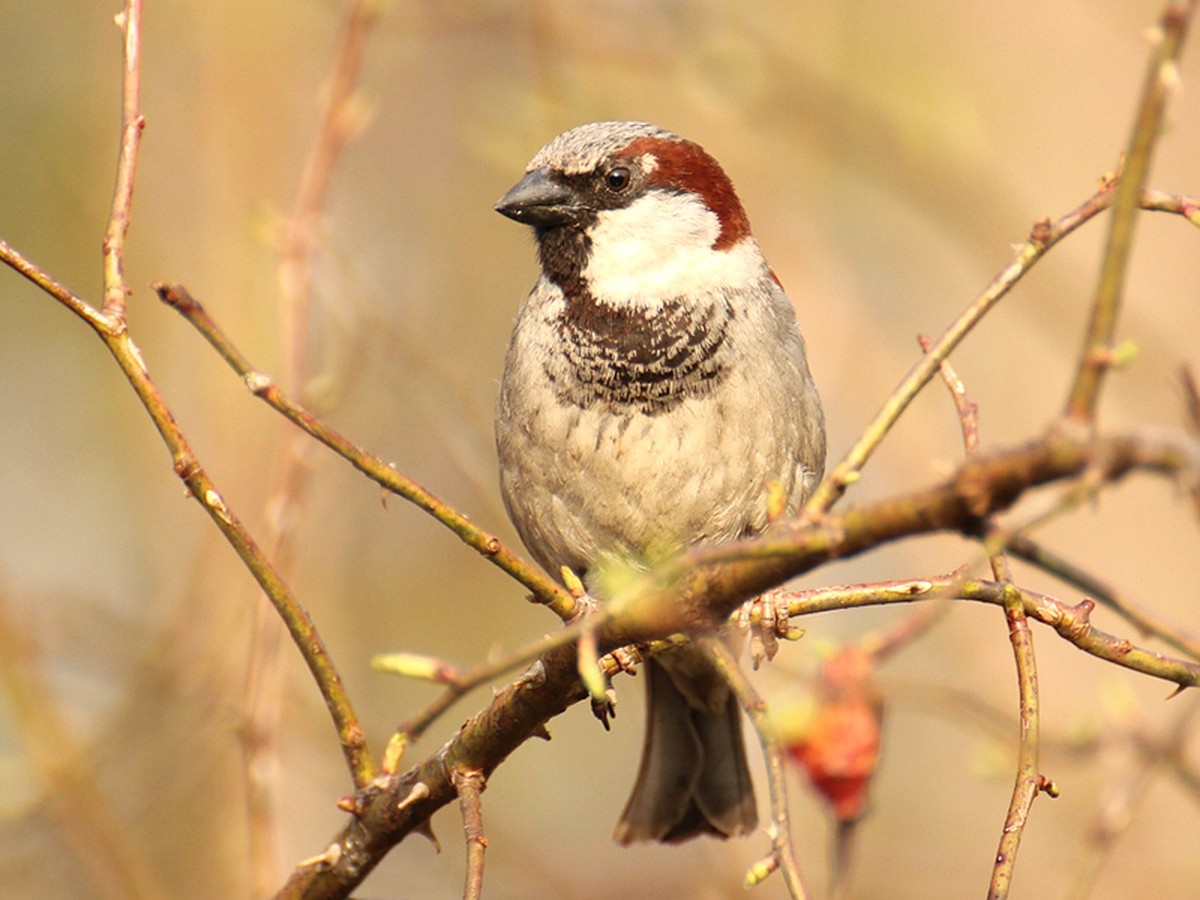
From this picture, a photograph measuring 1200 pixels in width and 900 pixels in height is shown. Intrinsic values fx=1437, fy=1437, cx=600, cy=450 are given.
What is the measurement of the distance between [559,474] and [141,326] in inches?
122

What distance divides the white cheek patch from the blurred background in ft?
1.56

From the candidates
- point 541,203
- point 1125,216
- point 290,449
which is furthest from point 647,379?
point 1125,216

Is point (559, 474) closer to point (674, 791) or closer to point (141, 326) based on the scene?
point (674, 791)

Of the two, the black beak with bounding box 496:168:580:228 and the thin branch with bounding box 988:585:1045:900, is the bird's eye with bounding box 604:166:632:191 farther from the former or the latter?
the thin branch with bounding box 988:585:1045:900

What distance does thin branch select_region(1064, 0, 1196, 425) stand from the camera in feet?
3.82

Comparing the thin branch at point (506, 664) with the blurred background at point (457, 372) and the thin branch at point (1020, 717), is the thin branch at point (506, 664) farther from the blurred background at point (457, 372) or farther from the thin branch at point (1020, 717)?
the blurred background at point (457, 372)

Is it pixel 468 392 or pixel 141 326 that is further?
pixel 141 326

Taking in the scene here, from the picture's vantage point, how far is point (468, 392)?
11.6 ft

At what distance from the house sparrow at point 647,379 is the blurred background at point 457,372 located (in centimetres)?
28

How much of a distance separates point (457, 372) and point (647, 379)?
5.24 ft

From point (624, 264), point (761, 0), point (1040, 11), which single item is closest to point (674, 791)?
point (624, 264)

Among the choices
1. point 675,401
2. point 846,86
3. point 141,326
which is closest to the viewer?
point 675,401

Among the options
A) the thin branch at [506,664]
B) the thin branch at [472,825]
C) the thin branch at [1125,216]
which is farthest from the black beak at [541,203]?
the thin branch at [1125,216]

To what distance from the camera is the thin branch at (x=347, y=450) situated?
65.9 inches
